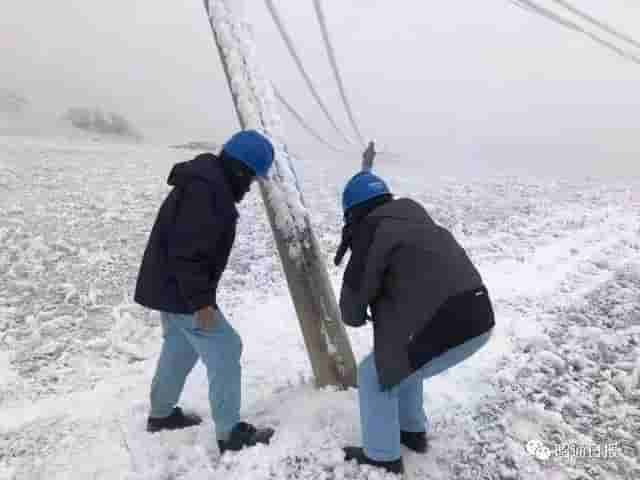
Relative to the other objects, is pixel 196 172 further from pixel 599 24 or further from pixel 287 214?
pixel 599 24

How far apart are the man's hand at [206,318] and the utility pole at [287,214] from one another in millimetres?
800

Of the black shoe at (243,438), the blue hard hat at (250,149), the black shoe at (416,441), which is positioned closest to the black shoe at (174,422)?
the black shoe at (243,438)

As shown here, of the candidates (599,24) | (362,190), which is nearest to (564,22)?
A: (599,24)

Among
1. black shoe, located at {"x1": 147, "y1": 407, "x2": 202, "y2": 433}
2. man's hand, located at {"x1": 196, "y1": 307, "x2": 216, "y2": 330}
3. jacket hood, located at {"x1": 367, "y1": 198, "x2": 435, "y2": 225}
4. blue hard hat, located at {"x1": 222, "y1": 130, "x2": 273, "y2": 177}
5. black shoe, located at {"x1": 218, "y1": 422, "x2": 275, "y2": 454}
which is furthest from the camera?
black shoe, located at {"x1": 147, "y1": 407, "x2": 202, "y2": 433}

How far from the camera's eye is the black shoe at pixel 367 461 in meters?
2.74

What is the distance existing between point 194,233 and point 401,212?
1.07 meters

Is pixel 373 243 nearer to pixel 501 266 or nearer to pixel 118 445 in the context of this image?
pixel 118 445

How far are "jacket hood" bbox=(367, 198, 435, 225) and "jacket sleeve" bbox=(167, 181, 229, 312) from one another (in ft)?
2.75

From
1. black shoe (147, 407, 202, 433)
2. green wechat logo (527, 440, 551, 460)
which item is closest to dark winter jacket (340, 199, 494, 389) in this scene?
green wechat logo (527, 440, 551, 460)

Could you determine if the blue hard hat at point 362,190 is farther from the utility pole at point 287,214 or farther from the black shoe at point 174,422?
the black shoe at point 174,422

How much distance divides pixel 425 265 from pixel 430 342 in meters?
Answer: 0.38

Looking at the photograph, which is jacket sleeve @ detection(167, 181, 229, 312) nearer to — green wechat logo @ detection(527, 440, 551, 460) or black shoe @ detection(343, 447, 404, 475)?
black shoe @ detection(343, 447, 404, 475)

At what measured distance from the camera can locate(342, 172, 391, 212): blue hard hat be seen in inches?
104

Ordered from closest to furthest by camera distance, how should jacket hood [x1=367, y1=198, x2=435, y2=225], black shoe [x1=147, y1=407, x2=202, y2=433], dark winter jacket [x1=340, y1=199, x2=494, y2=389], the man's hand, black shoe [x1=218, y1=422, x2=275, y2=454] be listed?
dark winter jacket [x1=340, y1=199, x2=494, y2=389] → jacket hood [x1=367, y1=198, x2=435, y2=225] → the man's hand → black shoe [x1=218, y1=422, x2=275, y2=454] → black shoe [x1=147, y1=407, x2=202, y2=433]
